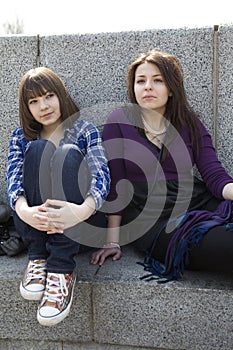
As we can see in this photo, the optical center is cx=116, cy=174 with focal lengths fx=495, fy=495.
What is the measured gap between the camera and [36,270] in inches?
92.0

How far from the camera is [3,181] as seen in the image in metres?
3.45

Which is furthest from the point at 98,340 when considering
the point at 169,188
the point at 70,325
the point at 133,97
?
the point at 133,97

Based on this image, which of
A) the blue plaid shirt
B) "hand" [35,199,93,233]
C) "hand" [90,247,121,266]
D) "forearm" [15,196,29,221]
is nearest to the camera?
"hand" [35,199,93,233]

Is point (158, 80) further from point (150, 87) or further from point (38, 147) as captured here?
→ point (38, 147)

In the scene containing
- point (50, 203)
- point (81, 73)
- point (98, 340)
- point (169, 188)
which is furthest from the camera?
point (81, 73)

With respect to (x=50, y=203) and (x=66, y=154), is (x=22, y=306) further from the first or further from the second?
(x=66, y=154)

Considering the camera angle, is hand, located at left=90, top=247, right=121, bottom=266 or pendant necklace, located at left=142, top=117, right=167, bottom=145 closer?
hand, located at left=90, top=247, right=121, bottom=266

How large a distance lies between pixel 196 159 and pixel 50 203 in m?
0.95

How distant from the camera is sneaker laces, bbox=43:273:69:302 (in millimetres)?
2225

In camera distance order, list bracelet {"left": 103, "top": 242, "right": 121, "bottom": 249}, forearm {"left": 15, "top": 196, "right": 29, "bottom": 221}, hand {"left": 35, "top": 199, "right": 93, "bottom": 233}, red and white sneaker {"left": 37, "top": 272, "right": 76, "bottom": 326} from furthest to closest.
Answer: bracelet {"left": 103, "top": 242, "right": 121, "bottom": 249} → forearm {"left": 15, "top": 196, "right": 29, "bottom": 221} → hand {"left": 35, "top": 199, "right": 93, "bottom": 233} → red and white sneaker {"left": 37, "top": 272, "right": 76, "bottom": 326}

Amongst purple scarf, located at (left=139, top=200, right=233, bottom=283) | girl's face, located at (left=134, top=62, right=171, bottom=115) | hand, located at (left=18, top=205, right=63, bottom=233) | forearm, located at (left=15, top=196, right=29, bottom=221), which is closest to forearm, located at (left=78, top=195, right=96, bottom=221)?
hand, located at (left=18, top=205, right=63, bottom=233)

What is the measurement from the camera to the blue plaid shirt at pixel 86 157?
2520mm

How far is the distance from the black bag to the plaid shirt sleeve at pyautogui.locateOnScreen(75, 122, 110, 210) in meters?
0.63

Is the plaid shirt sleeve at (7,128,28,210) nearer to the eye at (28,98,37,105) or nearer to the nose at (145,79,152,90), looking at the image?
the eye at (28,98,37,105)
